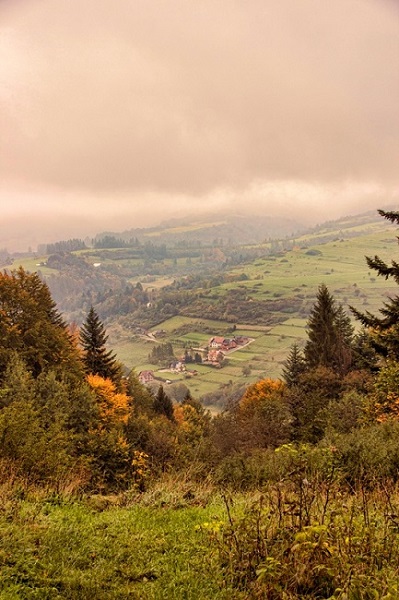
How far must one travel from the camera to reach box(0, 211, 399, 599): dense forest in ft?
14.4

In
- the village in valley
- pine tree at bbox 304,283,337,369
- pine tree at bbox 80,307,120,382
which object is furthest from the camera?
the village in valley

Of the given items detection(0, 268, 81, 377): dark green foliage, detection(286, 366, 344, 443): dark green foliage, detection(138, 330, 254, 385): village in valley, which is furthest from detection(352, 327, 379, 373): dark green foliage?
detection(138, 330, 254, 385): village in valley

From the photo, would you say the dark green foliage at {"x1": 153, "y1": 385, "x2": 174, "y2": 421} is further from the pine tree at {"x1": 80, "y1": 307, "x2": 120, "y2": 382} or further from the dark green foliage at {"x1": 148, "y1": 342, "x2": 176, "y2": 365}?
the dark green foliage at {"x1": 148, "y1": 342, "x2": 176, "y2": 365}

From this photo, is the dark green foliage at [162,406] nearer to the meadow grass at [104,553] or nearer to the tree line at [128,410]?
the tree line at [128,410]

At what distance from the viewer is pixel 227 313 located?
199875mm

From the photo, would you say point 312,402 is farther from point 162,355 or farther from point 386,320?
point 162,355

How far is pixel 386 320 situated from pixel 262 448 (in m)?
9.70

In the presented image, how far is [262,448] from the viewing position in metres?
21.0

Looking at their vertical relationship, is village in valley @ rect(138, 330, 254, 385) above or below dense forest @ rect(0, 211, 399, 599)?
below

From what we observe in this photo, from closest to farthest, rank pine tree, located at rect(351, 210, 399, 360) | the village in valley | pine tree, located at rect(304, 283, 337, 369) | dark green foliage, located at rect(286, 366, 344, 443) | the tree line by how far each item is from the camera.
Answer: the tree line < pine tree, located at rect(351, 210, 399, 360) < dark green foliage, located at rect(286, 366, 344, 443) < pine tree, located at rect(304, 283, 337, 369) < the village in valley

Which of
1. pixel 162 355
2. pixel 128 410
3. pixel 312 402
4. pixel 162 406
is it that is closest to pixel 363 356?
pixel 312 402

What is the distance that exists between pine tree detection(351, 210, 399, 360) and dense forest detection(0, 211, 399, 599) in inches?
2.4

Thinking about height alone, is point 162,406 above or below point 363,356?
below

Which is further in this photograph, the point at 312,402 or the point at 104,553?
the point at 312,402
